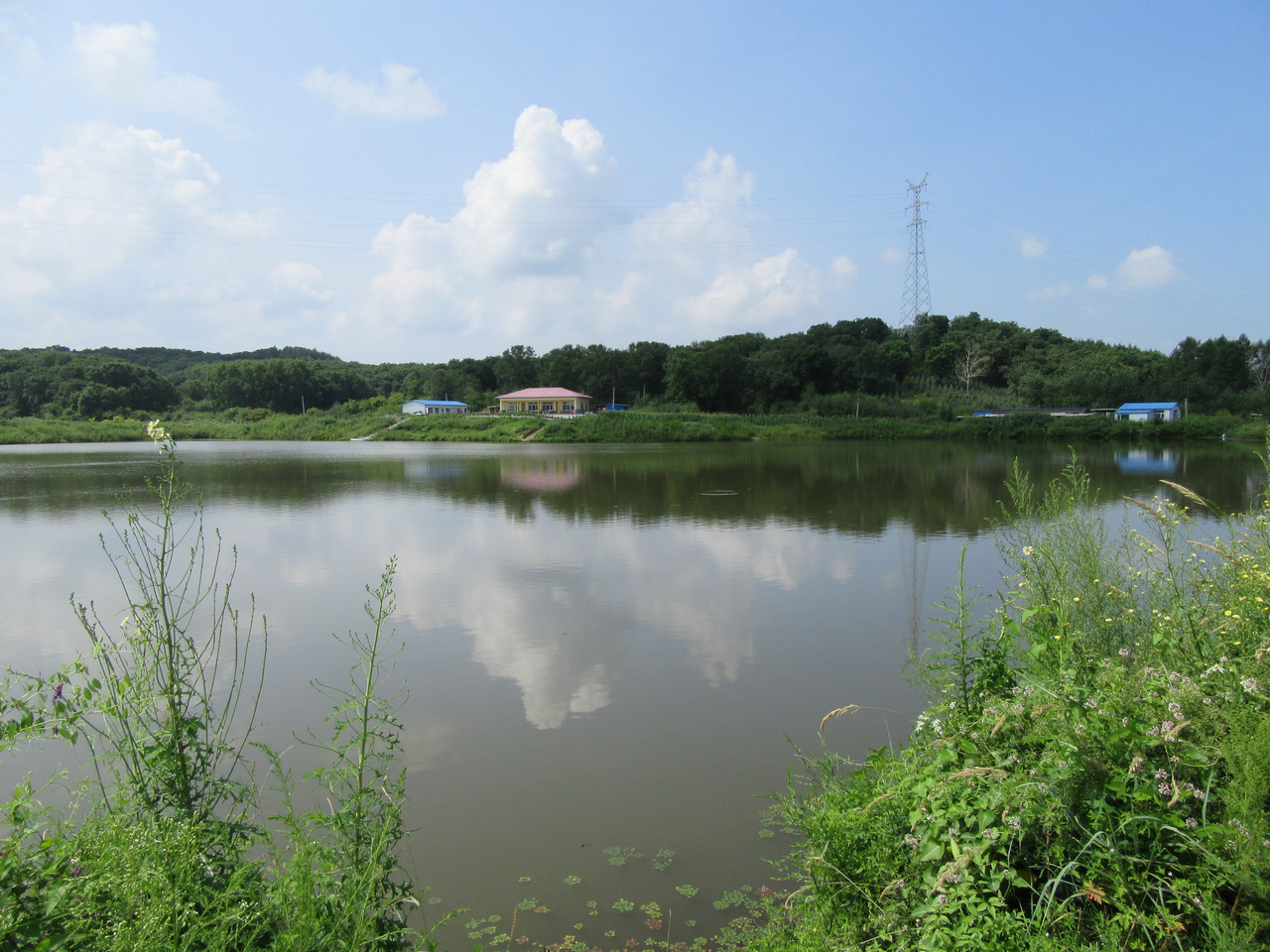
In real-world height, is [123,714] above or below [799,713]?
above

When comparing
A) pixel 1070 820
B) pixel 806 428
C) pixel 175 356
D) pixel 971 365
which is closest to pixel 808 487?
pixel 1070 820

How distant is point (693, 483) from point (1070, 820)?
20.0m

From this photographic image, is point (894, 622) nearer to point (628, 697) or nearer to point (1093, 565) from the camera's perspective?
point (1093, 565)

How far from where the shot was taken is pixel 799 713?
17.9 ft

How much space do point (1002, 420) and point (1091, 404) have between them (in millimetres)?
19926

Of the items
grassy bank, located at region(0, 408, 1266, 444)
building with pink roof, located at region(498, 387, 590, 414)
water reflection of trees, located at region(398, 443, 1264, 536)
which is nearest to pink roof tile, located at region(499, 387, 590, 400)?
building with pink roof, located at region(498, 387, 590, 414)

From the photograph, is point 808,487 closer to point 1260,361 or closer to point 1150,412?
point 1150,412

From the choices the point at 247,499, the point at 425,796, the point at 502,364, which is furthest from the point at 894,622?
the point at 502,364

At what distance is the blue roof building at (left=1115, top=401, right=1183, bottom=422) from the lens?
56.7 m

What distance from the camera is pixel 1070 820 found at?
248cm

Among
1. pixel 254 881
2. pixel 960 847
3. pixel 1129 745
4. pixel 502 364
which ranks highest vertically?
Result: pixel 502 364

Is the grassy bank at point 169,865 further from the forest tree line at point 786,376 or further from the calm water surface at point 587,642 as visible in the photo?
the forest tree line at point 786,376

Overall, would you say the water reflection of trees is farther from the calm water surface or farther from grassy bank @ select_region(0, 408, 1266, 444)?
grassy bank @ select_region(0, 408, 1266, 444)

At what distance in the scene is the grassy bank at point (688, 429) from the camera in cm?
4959
